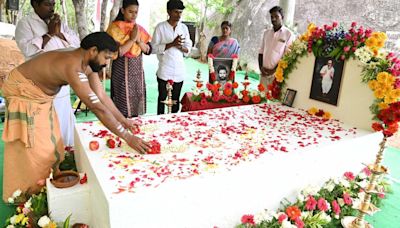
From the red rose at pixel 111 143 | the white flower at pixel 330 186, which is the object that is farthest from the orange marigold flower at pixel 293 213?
the red rose at pixel 111 143

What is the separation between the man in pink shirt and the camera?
3937 mm

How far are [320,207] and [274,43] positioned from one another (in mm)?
2516

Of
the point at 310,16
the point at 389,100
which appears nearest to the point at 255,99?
the point at 389,100

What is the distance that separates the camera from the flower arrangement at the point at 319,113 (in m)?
3.04

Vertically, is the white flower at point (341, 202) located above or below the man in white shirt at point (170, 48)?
below

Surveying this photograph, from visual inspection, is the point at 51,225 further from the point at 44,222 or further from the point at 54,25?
the point at 54,25

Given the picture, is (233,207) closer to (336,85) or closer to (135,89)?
(336,85)

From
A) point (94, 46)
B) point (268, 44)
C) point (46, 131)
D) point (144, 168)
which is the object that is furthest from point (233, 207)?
point (268, 44)

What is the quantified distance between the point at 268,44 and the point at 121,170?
304 centimetres

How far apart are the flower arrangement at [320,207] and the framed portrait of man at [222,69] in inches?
77.4

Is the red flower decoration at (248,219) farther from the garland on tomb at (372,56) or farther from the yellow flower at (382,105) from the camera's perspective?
the yellow flower at (382,105)

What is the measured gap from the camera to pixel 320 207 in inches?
81.6

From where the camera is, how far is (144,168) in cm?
177

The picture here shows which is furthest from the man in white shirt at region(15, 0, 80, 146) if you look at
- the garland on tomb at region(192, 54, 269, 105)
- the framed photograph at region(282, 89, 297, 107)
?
the framed photograph at region(282, 89, 297, 107)
